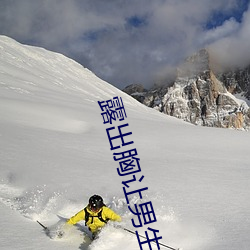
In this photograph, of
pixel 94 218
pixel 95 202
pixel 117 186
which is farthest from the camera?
pixel 117 186

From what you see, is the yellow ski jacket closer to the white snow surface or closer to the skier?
the skier

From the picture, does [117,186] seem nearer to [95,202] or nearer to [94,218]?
[94,218]

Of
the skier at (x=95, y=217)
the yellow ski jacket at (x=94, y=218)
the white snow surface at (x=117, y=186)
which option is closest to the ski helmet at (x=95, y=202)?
the skier at (x=95, y=217)

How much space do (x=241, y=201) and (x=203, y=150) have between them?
577cm

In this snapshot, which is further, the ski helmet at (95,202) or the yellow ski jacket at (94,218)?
the yellow ski jacket at (94,218)

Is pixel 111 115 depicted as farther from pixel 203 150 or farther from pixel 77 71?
pixel 77 71

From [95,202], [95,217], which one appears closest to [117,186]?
[95,217]

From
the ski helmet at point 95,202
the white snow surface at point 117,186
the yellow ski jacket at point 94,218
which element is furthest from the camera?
the yellow ski jacket at point 94,218

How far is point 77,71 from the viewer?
229ft

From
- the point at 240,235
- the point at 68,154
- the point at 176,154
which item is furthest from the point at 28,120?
the point at 240,235

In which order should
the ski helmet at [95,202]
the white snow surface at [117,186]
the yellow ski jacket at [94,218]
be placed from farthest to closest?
the yellow ski jacket at [94,218] → the ski helmet at [95,202] → the white snow surface at [117,186]

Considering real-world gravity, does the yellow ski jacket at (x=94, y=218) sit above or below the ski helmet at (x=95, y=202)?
below

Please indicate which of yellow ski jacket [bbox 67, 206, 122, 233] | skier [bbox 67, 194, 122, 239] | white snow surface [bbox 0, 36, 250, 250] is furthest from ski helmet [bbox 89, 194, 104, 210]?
white snow surface [bbox 0, 36, 250, 250]

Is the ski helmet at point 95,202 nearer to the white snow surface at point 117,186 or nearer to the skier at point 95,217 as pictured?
the skier at point 95,217
